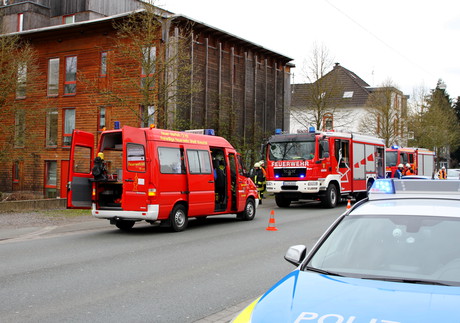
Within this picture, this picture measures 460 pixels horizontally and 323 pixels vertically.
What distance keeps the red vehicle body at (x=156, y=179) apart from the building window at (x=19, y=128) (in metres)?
7.23

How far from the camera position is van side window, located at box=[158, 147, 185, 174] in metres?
12.8

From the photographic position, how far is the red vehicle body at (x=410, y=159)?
33.4m

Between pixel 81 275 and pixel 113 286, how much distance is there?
0.99 metres

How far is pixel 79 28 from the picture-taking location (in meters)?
30.4

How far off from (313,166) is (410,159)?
17.4 m

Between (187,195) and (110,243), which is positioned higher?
(187,195)

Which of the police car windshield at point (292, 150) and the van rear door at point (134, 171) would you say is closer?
the van rear door at point (134, 171)

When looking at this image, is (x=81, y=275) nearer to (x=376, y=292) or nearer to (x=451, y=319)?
(x=376, y=292)

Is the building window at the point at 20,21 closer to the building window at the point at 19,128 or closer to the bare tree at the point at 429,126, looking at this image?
the building window at the point at 19,128

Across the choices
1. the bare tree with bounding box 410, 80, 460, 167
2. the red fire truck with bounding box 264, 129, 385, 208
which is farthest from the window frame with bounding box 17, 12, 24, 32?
the bare tree with bounding box 410, 80, 460, 167

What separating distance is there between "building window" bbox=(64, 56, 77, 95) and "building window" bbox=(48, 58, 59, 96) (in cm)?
90

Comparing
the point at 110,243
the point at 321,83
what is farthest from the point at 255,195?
the point at 321,83

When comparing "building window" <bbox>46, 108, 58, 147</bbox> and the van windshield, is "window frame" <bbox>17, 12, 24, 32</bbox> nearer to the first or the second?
"building window" <bbox>46, 108, 58, 147</bbox>

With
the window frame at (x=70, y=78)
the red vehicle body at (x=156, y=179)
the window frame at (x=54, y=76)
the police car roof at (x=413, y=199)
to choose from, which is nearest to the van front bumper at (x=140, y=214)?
the red vehicle body at (x=156, y=179)
